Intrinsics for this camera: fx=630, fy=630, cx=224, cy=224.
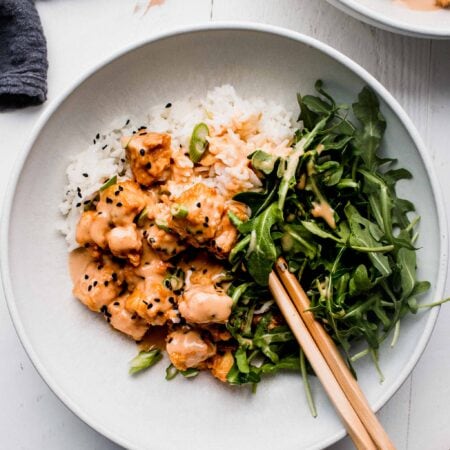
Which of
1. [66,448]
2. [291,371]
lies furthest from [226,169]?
[66,448]

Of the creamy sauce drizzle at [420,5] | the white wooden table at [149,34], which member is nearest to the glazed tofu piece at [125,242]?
the white wooden table at [149,34]

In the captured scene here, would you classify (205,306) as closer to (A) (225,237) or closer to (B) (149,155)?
(A) (225,237)

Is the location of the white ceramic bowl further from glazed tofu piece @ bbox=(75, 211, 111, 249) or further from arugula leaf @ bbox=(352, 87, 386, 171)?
glazed tofu piece @ bbox=(75, 211, 111, 249)

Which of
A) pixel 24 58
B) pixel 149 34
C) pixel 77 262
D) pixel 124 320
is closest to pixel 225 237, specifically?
pixel 124 320

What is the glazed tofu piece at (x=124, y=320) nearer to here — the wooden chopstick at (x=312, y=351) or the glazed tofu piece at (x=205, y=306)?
the glazed tofu piece at (x=205, y=306)

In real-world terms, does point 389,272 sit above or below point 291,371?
above

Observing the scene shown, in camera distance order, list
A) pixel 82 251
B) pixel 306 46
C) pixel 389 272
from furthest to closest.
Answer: pixel 82 251 → pixel 306 46 → pixel 389 272

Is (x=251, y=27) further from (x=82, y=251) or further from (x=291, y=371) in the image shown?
(x=291, y=371)
